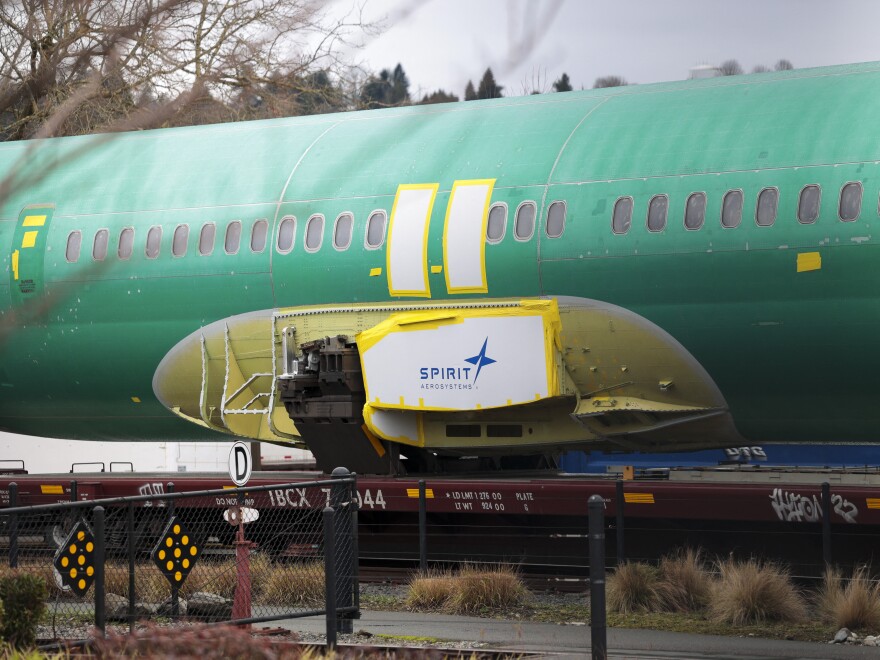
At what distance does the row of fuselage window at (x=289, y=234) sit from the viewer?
50.2ft

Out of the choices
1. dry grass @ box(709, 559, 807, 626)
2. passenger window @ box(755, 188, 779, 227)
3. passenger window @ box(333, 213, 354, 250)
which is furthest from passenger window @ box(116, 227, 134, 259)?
dry grass @ box(709, 559, 807, 626)

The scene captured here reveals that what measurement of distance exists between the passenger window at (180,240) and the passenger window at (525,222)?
4.48m

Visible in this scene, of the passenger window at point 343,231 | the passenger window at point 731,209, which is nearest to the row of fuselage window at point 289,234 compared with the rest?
the passenger window at point 343,231

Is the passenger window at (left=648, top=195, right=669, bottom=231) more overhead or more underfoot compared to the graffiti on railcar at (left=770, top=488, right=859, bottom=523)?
more overhead

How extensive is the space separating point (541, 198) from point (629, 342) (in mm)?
1836

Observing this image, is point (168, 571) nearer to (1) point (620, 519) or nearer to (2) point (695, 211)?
(1) point (620, 519)

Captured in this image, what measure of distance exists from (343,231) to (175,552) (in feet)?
19.9

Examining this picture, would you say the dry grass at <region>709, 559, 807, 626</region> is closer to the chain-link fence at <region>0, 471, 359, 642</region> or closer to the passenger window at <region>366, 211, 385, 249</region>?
the chain-link fence at <region>0, 471, 359, 642</region>

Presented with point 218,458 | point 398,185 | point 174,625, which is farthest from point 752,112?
point 218,458

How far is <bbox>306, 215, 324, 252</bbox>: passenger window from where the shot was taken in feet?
54.4

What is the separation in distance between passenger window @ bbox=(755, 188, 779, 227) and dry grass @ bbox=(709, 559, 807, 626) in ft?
11.0

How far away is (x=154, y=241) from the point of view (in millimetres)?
17781

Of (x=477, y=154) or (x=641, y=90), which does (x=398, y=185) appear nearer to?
(x=477, y=154)

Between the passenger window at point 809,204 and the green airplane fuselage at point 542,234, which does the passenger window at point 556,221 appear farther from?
the passenger window at point 809,204
